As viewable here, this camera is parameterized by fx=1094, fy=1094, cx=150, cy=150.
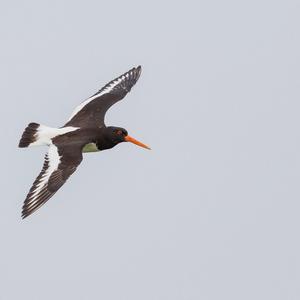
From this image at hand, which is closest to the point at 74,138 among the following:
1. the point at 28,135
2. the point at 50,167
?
the point at 28,135

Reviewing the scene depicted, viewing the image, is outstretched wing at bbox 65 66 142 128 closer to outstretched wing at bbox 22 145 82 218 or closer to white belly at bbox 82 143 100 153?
white belly at bbox 82 143 100 153

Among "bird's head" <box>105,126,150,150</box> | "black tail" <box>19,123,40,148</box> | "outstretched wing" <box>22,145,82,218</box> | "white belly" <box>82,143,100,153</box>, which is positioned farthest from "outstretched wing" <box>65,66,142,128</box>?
"outstretched wing" <box>22,145,82,218</box>

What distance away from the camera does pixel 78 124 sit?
20359mm

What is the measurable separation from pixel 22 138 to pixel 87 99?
2594mm

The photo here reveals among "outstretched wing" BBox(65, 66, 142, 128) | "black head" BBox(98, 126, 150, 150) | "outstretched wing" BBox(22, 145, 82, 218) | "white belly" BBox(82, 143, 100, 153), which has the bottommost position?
"outstretched wing" BBox(22, 145, 82, 218)

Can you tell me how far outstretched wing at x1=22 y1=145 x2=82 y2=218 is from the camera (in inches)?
Answer: 679

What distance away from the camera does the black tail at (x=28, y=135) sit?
19.3 metres

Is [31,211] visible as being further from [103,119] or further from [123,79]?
[123,79]

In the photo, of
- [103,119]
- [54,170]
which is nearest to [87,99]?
[103,119]

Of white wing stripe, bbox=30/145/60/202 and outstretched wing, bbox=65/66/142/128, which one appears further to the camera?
outstretched wing, bbox=65/66/142/128

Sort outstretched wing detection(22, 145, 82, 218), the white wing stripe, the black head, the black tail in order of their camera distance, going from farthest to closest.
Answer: the black head → the black tail → the white wing stripe → outstretched wing detection(22, 145, 82, 218)

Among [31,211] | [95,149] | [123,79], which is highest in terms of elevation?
[123,79]

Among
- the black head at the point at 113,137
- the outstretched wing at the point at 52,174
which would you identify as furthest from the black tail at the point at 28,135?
the black head at the point at 113,137

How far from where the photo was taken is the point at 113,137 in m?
20.0
